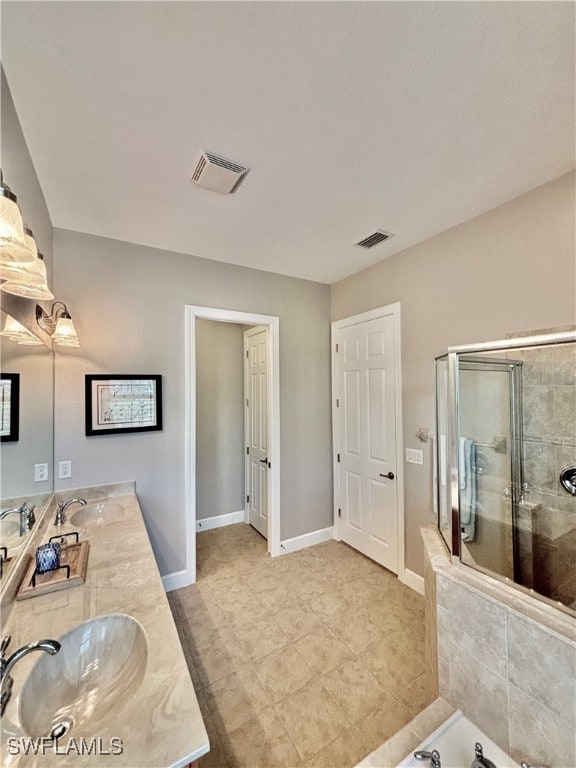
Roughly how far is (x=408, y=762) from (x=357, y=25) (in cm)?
243

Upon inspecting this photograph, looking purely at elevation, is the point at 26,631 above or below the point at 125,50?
below

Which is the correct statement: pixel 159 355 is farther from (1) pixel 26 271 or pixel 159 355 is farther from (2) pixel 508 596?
(2) pixel 508 596

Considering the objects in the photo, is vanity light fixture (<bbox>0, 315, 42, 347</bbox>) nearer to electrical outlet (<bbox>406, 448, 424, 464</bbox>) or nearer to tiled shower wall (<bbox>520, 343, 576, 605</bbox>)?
tiled shower wall (<bbox>520, 343, 576, 605</bbox>)

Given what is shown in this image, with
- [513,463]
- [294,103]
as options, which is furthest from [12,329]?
[513,463]

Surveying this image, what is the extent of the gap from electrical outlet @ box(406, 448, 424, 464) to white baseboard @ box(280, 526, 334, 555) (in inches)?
53.0

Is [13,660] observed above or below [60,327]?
below

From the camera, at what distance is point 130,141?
4.58ft

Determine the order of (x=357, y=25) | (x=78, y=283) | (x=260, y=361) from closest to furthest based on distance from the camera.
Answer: (x=357, y=25) < (x=78, y=283) < (x=260, y=361)

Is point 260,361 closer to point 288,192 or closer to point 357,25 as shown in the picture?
point 288,192

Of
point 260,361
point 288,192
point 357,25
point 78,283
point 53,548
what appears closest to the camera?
point 357,25

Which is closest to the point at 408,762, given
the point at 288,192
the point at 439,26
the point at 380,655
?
the point at 380,655

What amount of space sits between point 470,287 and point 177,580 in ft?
10.3

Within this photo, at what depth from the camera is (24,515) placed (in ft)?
4.69

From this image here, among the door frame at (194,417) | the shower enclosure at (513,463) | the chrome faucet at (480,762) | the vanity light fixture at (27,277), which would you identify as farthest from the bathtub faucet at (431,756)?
the vanity light fixture at (27,277)
